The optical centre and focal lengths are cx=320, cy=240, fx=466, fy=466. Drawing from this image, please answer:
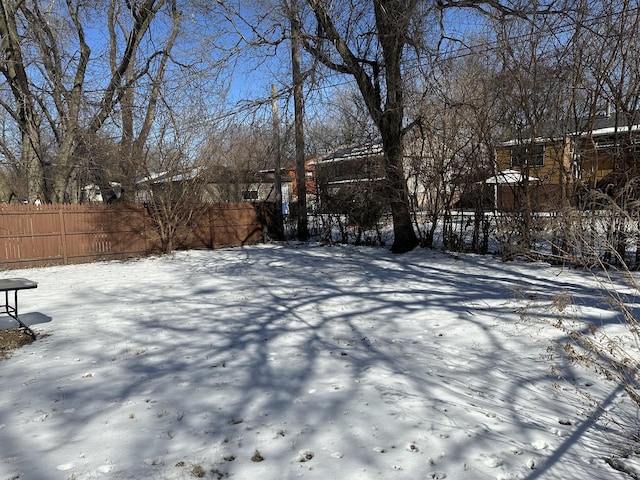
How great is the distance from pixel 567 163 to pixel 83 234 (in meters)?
13.3

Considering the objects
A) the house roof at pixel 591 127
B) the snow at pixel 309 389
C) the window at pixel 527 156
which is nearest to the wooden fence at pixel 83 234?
the snow at pixel 309 389

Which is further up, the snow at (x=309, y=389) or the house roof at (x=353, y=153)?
the house roof at (x=353, y=153)

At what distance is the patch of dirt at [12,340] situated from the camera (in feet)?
16.9

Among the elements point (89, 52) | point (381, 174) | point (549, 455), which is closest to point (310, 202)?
point (381, 174)

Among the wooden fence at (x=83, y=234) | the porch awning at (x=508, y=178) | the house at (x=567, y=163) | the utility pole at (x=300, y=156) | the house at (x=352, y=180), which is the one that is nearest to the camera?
the house at (x=567, y=163)

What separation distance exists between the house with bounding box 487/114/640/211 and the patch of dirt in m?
8.64

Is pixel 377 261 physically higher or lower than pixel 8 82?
lower

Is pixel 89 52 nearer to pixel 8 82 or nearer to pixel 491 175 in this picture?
pixel 8 82

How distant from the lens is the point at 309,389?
12.8ft

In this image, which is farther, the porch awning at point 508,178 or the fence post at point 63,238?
the fence post at point 63,238

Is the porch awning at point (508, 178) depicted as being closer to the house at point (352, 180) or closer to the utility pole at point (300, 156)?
the house at point (352, 180)

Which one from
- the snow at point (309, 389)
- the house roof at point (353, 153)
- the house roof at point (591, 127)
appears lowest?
the snow at point (309, 389)

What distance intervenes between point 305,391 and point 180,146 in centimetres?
1278

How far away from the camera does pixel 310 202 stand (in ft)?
58.2
